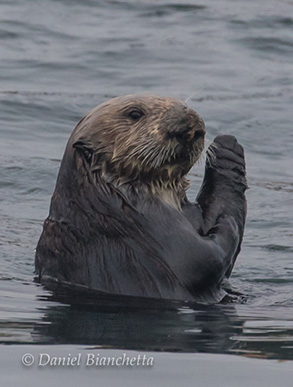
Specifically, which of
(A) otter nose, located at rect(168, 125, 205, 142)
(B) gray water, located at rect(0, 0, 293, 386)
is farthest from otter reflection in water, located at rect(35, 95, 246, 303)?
(B) gray water, located at rect(0, 0, 293, 386)

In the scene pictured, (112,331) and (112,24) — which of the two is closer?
(112,331)

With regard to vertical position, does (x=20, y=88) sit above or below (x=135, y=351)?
below

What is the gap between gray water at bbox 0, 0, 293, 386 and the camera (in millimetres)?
5254

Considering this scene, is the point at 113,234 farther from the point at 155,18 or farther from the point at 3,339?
the point at 155,18

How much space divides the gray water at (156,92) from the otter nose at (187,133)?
956 mm

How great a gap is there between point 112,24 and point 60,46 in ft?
4.60

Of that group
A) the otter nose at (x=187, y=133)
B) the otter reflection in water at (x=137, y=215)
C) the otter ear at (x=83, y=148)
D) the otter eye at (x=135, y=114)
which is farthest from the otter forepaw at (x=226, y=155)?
the otter ear at (x=83, y=148)

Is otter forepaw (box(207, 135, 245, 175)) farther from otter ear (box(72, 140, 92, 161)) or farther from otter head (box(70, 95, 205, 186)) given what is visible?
otter ear (box(72, 140, 92, 161))

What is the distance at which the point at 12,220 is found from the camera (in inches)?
339

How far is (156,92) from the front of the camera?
41.7ft

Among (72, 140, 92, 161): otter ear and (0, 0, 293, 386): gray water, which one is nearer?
(0, 0, 293, 386): gray water

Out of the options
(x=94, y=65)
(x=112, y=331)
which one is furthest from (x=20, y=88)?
(x=112, y=331)

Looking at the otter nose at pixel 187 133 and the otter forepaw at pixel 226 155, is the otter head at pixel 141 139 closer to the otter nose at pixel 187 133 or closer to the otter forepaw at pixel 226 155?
the otter nose at pixel 187 133

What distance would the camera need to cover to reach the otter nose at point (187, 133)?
600 centimetres
